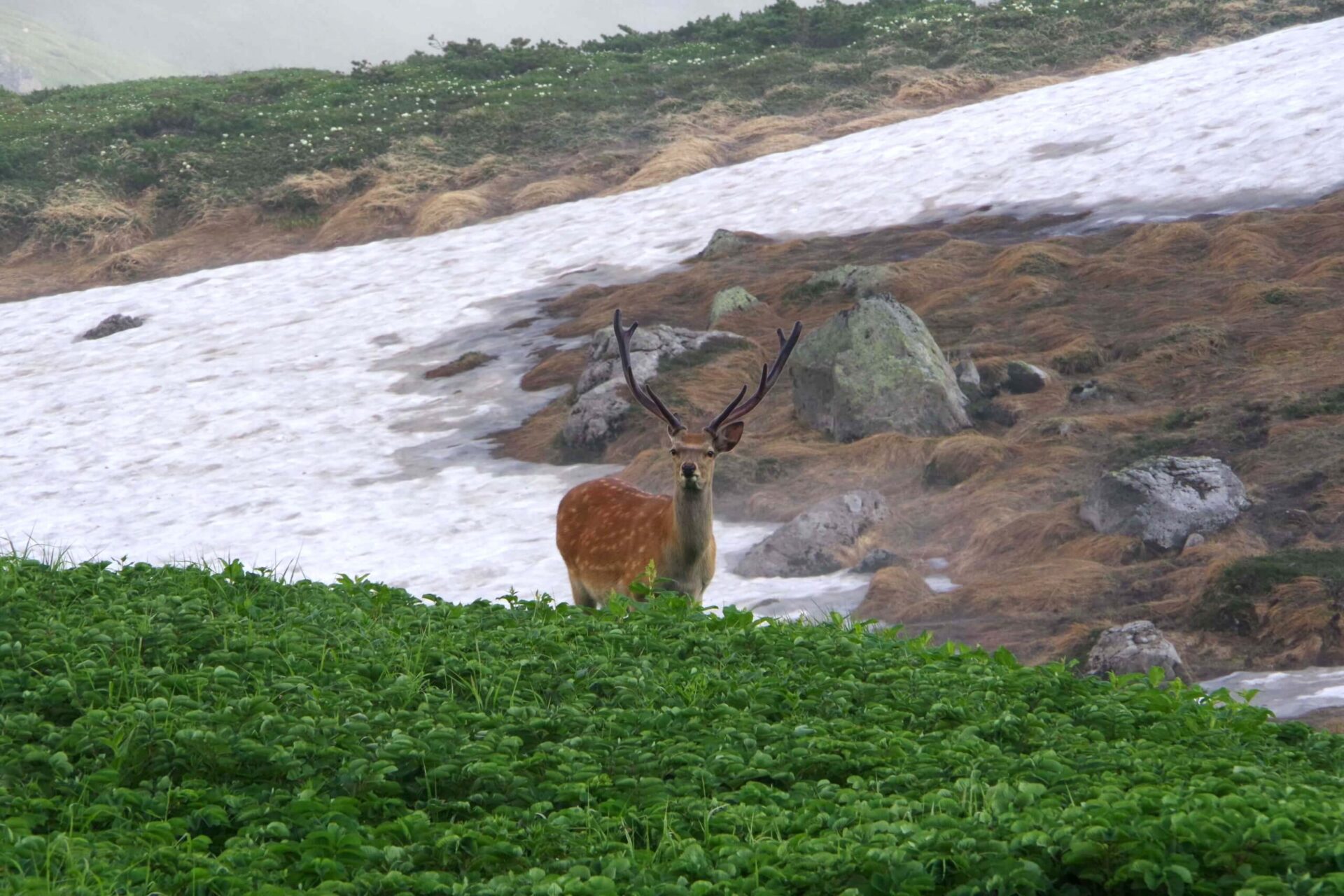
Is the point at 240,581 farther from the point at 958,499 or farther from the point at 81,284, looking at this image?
the point at 81,284

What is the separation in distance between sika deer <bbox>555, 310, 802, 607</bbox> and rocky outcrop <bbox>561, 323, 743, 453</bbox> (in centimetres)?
512

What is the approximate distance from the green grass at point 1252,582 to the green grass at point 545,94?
23741 millimetres

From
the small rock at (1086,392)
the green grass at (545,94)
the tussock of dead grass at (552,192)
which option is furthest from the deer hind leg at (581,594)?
the green grass at (545,94)

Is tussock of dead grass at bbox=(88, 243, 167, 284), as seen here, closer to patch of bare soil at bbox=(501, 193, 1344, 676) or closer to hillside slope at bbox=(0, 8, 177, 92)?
patch of bare soil at bbox=(501, 193, 1344, 676)

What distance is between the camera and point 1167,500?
10.3 metres

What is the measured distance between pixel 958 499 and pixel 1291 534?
2.78 meters

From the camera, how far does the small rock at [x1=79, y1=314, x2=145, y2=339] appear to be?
23.3 m

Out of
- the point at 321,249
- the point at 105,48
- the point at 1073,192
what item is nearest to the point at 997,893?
the point at 1073,192

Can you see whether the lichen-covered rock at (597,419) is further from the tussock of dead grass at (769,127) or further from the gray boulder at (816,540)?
the tussock of dead grass at (769,127)

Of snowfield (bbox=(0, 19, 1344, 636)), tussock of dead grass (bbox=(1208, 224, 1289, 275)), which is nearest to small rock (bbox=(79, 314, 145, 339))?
snowfield (bbox=(0, 19, 1344, 636))

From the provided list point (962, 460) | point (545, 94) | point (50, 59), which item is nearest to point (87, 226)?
point (545, 94)

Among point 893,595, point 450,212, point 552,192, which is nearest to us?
point 893,595

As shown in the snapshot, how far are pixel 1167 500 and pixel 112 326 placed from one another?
18.5 m

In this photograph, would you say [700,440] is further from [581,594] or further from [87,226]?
[87,226]
